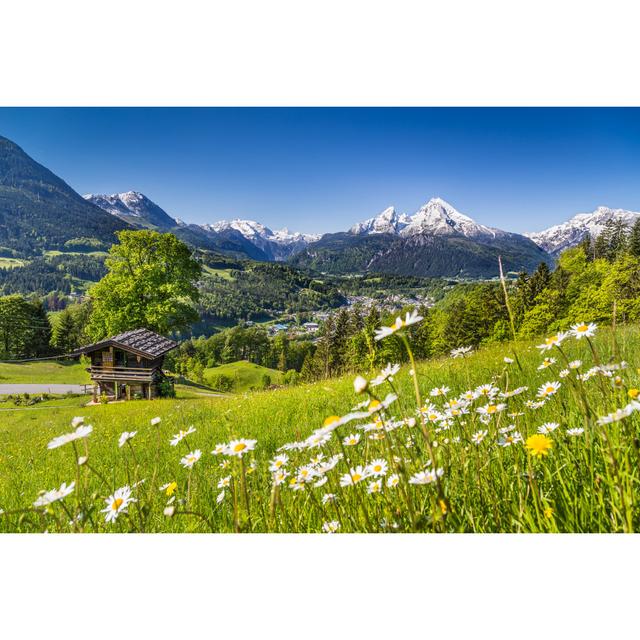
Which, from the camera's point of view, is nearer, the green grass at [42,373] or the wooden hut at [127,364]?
the wooden hut at [127,364]

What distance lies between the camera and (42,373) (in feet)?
98.2

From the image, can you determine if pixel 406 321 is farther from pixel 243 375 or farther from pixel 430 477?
pixel 243 375

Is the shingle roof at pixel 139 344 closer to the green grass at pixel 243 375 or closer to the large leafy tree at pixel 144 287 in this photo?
the large leafy tree at pixel 144 287

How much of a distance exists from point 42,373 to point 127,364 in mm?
17031

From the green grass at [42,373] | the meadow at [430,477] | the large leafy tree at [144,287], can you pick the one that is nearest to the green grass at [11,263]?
the green grass at [42,373]

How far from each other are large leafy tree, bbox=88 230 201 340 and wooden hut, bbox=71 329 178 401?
102cm

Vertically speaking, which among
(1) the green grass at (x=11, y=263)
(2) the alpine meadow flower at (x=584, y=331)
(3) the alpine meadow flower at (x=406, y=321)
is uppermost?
(1) the green grass at (x=11, y=263)

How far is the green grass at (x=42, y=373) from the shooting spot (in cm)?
2714

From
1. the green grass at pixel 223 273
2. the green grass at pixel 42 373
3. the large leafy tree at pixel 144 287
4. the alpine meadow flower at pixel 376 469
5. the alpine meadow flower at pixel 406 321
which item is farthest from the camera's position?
the green grass at pixel 223 273

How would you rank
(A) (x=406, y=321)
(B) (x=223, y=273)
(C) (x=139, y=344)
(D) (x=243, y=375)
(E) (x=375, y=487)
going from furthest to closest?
1. (B) (x=223, y=273)
2. (D) (x=243, y=375)
3. (C) (x=139, y=344)
4. (E) (x=375, y=487)
5. (A) (x=406, y=321)

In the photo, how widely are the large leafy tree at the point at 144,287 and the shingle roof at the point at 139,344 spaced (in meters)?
0.88

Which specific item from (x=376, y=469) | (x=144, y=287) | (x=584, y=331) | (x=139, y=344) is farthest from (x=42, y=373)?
(x=584, y=331)
